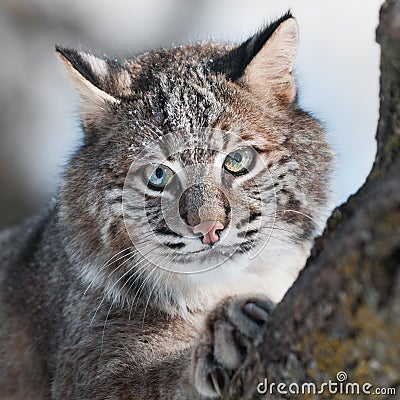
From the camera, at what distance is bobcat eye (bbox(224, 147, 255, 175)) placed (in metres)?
4.25

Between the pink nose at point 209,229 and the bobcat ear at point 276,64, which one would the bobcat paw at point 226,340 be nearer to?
the pink nose at point 209,229

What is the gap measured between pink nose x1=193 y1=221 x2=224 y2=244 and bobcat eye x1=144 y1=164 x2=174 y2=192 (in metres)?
0.48

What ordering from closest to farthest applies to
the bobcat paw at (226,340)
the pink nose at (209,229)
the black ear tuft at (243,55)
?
1. the bobcat paw at (226,340)
2. the pink nose at (209,229)
3. the black ear tuft at (243,55)

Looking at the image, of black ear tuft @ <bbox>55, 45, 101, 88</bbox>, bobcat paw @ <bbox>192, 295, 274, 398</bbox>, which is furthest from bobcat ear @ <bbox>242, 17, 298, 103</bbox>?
bobcat paw @ <bbox>192, 295, 274, 398</bbox>

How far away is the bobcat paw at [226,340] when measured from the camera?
322 cm

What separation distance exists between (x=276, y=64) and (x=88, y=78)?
1160 mm

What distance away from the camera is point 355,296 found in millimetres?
2340

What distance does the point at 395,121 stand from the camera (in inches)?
108

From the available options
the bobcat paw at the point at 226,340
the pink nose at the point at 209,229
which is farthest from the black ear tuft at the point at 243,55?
the bobcat paw at the point at 226,340

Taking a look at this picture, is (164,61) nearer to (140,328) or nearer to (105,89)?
(105,89)

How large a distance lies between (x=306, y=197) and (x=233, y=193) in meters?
0.61

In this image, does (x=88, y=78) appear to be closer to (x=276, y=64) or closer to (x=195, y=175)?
(x=195, y=175)

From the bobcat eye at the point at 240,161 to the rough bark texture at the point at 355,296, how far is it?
149 centimetres

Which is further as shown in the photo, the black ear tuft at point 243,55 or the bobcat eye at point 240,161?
the black ear tuft at point 243,55
